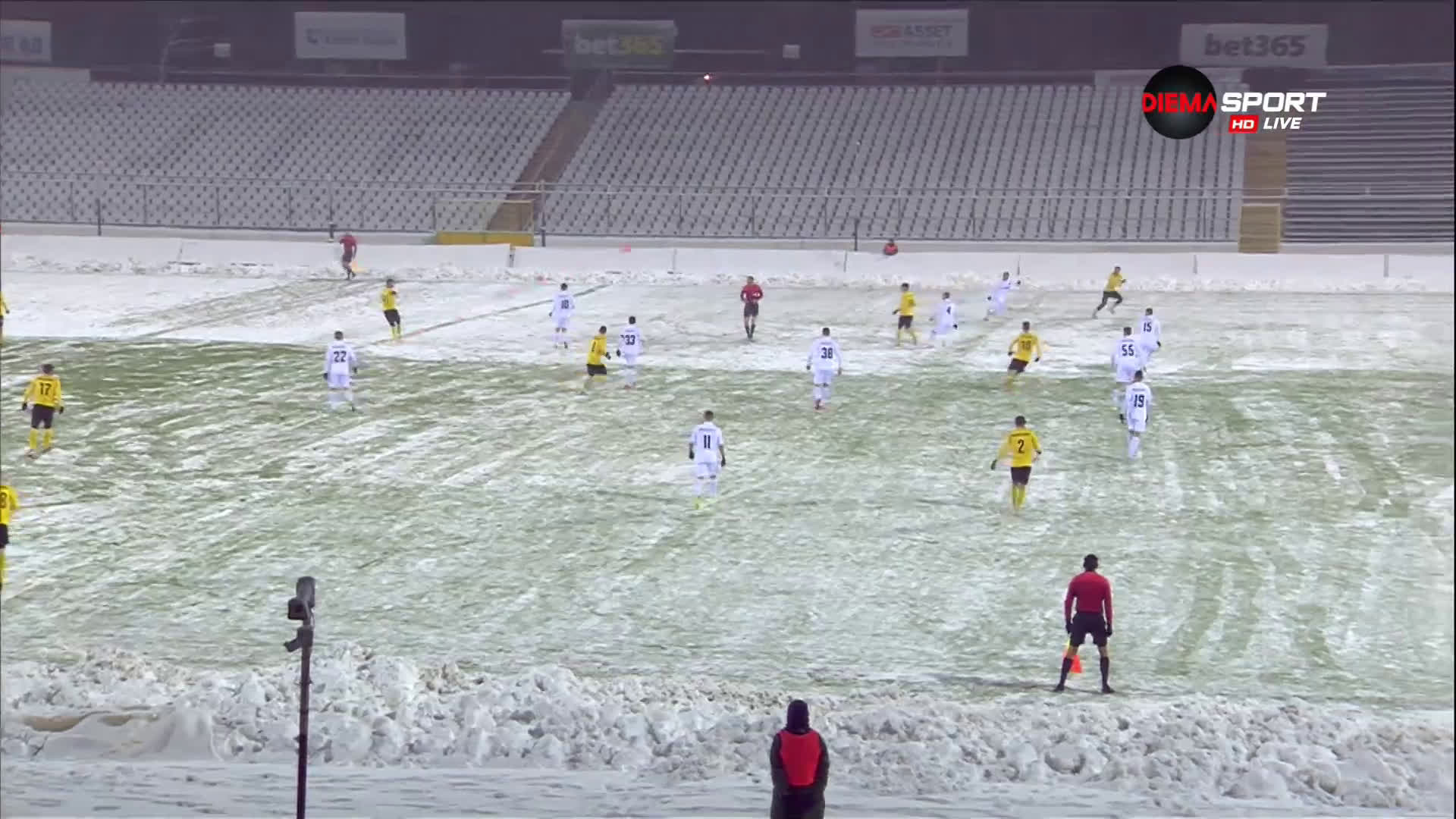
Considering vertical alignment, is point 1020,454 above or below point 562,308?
below

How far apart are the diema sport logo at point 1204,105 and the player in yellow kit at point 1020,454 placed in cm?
705

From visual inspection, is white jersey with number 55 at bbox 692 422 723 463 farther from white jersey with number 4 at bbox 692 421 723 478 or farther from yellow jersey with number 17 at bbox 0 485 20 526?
yellow jersey with number 17 at bbox 0 485 20 526

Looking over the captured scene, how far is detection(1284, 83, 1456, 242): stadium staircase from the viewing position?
39.9 m

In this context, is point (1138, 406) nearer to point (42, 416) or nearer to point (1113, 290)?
Result: point (1113, 290)

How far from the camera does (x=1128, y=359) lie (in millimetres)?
25750

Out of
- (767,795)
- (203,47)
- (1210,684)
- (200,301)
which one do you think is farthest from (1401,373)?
(203,47)

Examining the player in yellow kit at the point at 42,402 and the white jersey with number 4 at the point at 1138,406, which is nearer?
the player in yellow kit at the point at 42,402

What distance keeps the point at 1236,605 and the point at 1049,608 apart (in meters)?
1.94

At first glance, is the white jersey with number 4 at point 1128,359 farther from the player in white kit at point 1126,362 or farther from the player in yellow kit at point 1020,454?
the player in yellow kit at point 1020,454

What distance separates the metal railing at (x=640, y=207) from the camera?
1655 inches

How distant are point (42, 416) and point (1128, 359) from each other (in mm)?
16083

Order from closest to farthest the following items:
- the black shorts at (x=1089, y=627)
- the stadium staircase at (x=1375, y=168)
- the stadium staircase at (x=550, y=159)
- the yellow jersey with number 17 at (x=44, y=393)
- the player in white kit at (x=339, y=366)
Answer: the black shorts at (x=1089, y=627)
the yellow jersey with number 17 at (x=44, y=393)
the player in white kit at (x=339, y=366)
the stadium staircase at (x=1375, y=168)
the stadium staircase at (x=550, y=159)

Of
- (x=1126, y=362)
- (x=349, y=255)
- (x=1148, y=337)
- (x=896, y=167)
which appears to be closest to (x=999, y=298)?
(x=1148, y=337)

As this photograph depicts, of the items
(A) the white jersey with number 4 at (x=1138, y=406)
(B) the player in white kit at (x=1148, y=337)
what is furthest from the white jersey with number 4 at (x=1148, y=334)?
(A) the white jersey with number 4 at (x=1138, y=406)
